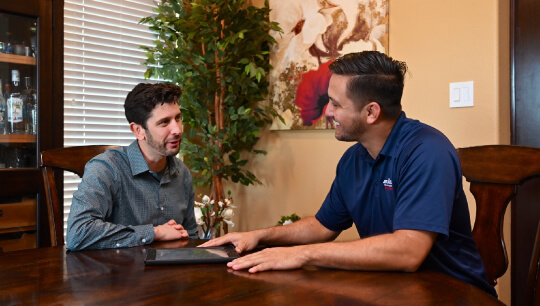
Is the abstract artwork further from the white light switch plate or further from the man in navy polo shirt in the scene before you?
the man in navy polo shirt

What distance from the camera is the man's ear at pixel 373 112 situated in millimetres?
1600

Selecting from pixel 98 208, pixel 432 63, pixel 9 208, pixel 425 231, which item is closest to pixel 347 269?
pixel 425 231

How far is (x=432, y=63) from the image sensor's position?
8.84 ft

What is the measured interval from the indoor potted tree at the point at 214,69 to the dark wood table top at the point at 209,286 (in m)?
2.04

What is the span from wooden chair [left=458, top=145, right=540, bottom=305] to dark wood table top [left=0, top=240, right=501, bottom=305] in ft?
1.39

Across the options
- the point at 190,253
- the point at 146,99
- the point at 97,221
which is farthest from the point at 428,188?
the point at 146,99

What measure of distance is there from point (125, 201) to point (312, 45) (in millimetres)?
1894

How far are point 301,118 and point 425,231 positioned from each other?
85.0 inches

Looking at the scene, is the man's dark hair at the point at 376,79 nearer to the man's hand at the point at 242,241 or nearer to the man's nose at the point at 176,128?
the man's hand at the point at 242,241

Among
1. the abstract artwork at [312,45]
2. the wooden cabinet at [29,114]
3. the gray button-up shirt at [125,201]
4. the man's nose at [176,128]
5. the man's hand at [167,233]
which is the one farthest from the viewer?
the abstract artwork at [312,45]

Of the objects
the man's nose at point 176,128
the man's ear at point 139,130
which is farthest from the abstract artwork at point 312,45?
the man's ear at point 139,130

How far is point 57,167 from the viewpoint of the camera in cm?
197

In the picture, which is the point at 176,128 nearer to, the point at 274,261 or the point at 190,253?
the point at 190,253

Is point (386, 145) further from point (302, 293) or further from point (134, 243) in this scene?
point (134, 243)
